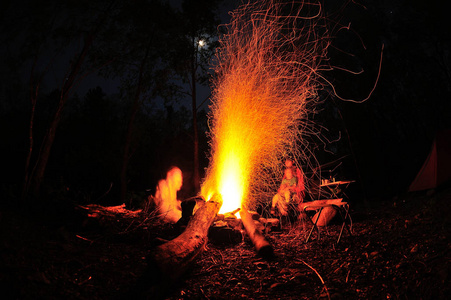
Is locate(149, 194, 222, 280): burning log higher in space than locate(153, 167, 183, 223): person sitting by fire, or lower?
lower

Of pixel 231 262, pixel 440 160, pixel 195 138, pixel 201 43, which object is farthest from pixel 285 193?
pixel 201 43

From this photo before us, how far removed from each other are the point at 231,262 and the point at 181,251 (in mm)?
1295

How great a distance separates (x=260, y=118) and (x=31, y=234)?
6617 millimetres

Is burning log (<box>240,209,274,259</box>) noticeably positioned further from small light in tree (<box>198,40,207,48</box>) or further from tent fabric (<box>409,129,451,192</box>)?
small light in tree (<box>198,40,207,48</box>)

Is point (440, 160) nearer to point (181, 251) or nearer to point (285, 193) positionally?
point (285, 193)

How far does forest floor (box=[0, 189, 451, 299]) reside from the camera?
333 centimetres

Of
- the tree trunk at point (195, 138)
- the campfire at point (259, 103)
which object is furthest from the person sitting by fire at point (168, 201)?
the tree trunk at point (195, 138)

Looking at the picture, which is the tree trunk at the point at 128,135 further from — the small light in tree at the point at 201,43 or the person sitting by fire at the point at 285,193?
the person sitting by fire at the point at 285,193

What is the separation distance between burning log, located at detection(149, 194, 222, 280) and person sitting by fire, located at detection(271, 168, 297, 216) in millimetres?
2511

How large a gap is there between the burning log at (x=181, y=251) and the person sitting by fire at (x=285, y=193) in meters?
2.51

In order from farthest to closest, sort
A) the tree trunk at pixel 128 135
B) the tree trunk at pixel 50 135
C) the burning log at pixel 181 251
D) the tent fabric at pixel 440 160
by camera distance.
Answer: the tree trunk at pixel 128 135
the tent fabric at pixel 440 160
the tree trunk at pixel 50 135
the burning log at pixel 181 251

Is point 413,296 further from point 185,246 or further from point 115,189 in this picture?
point 115,189

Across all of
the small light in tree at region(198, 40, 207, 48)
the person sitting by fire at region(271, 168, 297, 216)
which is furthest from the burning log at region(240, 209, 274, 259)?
the small light in tree at region(198, 40, 207, 48)

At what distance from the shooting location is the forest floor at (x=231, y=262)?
3.33 meters
